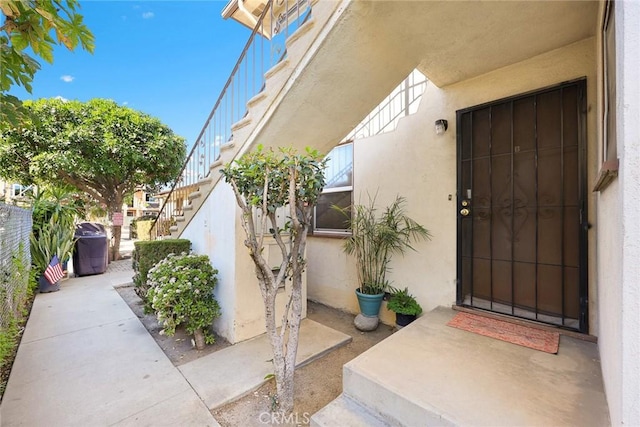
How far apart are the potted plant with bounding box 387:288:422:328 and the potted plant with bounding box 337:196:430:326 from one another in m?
0.19

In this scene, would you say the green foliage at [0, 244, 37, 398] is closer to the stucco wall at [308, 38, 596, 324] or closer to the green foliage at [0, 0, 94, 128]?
the green foliage at [0, 0, 94, 128]

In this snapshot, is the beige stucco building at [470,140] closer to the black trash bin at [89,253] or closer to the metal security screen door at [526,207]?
the metal security screen door at [526,207]

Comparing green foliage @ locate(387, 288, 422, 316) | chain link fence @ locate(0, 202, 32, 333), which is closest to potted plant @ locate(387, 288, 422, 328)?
green foliage @ locate(387, 288, 422, 316)

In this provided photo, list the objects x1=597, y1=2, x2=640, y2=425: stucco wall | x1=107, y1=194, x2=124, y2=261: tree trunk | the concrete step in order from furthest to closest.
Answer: x1=107, y1=194, x2=124, y2=261: tree trunk
the concrete step
x1=597, y1=2, x2=640, y2=425: stucco wall

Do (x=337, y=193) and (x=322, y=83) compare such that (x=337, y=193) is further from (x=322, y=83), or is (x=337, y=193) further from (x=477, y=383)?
(x=477, y=383)

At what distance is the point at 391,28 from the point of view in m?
2.22

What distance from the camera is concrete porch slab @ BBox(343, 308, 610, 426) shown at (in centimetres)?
145

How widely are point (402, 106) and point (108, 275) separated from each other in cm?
769

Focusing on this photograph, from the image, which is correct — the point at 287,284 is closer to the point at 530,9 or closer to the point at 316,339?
the point at 316,339

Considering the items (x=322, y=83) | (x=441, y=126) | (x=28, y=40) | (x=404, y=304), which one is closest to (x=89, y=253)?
(x=28, y=40)

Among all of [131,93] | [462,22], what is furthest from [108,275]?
[462,22]

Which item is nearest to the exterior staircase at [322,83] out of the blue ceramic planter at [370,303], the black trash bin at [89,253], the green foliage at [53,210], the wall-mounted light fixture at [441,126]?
the wall-mounted light fixture at [441,126]

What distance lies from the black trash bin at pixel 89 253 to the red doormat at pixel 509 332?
7894mm

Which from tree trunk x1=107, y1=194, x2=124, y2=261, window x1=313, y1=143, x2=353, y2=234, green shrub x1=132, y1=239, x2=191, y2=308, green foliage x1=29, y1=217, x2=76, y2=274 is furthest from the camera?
tree trunk x1=107, y1=194, x2=124, y2=261
